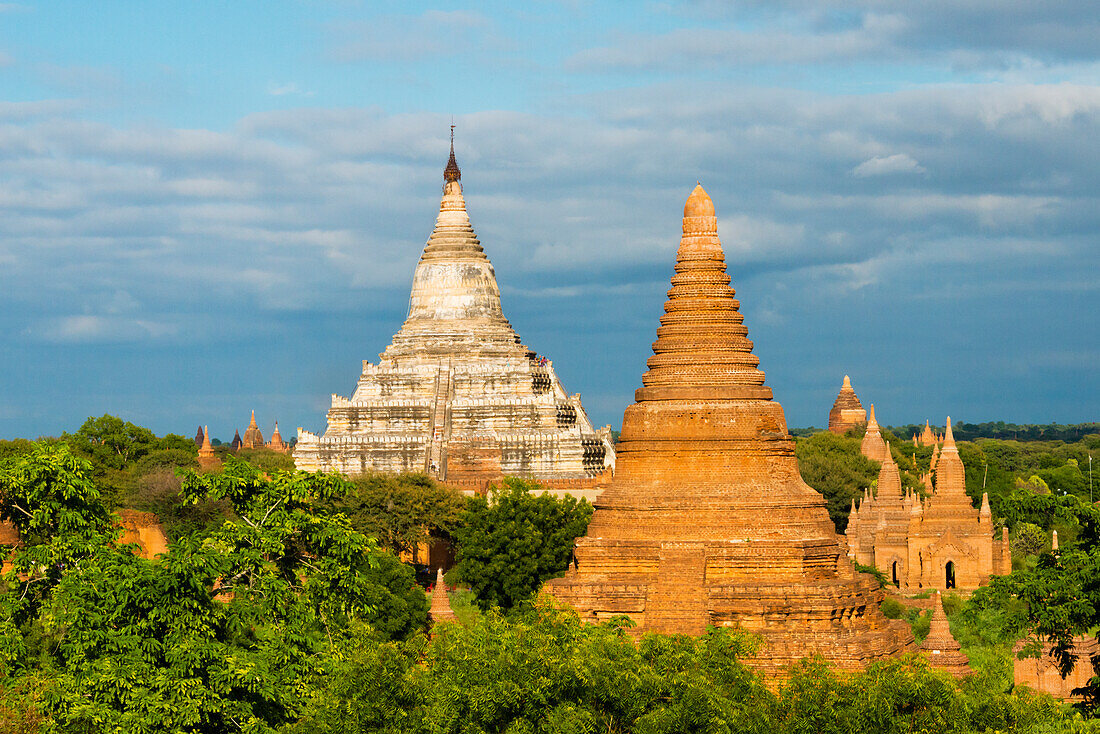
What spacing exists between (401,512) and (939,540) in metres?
19.6

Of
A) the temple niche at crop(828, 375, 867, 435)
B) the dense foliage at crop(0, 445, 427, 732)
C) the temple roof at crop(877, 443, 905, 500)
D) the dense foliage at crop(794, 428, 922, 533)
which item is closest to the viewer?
the dense foliage at crop(0, 445, 427, 732)

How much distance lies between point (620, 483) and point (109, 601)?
44.4 feet

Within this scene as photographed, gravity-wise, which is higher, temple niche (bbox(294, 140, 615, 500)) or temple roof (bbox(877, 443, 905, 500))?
temple niche (bbox(294, 140, 615, 500))

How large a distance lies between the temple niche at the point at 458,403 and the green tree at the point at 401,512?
566cm

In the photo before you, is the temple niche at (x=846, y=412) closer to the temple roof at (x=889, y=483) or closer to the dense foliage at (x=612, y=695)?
the temple roof at (x=889, y=483)

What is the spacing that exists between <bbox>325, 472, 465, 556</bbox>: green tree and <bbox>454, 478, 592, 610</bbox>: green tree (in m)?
6.68

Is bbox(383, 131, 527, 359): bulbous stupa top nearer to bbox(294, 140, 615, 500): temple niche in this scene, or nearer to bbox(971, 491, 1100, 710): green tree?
bbox(294, 140, 615, 500): temple niche

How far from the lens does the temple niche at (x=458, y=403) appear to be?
8081 cm

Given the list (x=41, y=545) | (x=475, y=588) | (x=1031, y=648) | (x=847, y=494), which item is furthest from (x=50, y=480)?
(x=847, y=494)

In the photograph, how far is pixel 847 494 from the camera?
90.6 m

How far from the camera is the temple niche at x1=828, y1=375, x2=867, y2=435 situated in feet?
473

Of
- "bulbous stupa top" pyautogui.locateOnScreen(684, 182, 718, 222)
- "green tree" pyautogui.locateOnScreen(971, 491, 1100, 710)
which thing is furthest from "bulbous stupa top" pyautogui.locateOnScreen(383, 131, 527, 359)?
"green tree" pyautogui.locateOnScreen(971, 491, 1100, 710)

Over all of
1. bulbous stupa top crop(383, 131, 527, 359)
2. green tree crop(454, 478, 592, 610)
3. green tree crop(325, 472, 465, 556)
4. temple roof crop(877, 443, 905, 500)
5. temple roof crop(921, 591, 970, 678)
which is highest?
bulbous stupa top crop(383, 131, 527, 359)

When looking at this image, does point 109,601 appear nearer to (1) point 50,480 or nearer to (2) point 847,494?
(1) point 50,480
